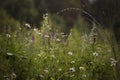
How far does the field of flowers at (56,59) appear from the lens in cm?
368

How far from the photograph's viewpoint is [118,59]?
4.07 meters

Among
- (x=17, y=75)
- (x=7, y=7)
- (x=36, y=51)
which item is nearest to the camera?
(x=17, y=75)

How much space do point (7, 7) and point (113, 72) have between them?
66.5 ft

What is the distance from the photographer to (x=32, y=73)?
3684 millimetres

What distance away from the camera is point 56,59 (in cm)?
395

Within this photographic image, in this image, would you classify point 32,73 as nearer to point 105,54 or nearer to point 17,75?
point 17,75

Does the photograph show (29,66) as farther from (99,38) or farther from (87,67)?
(99,38)

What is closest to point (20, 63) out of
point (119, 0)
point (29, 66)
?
point (29, 66)

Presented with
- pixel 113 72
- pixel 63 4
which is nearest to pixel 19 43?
pixel 113 72

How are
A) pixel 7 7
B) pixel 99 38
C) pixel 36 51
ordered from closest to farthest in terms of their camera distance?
pixel 36 51, pixel 99 38, pixel 7 7

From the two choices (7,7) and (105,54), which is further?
(7,7)

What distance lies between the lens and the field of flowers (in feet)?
12.1

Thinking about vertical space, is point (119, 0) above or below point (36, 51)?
above

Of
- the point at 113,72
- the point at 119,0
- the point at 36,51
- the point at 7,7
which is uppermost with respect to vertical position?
the point at 7,7
